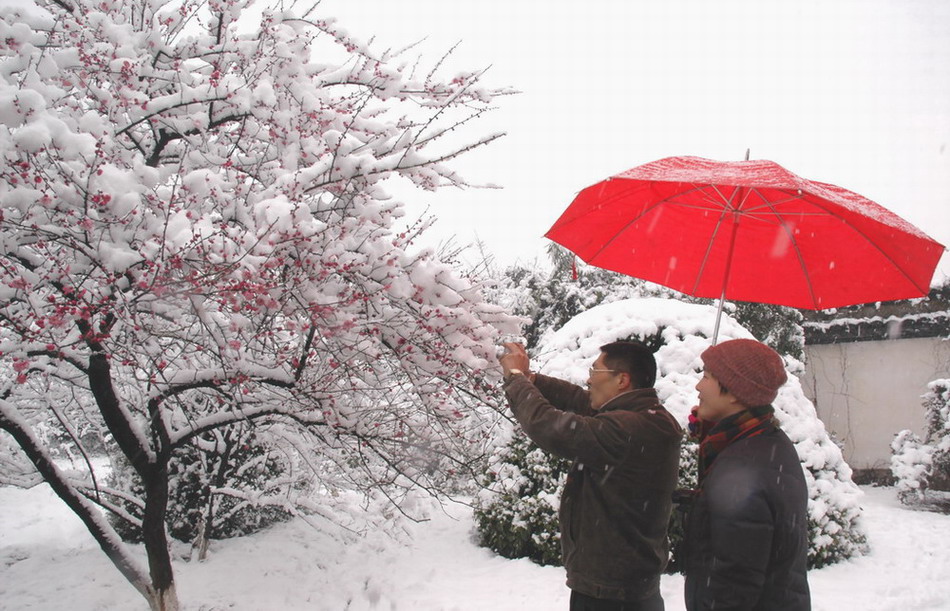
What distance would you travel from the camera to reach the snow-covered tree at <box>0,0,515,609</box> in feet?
7.07

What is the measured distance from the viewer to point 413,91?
323 cm

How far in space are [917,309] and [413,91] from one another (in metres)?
11.0

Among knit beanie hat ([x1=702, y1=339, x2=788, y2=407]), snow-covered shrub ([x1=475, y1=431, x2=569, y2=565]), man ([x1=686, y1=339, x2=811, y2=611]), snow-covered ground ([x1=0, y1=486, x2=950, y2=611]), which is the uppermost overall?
knit beanie hat ([x1=702, y1=339, x2=788, y2=407])

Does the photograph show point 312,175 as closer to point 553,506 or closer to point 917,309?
point 553,506

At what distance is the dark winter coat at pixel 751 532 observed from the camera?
179 centimetres

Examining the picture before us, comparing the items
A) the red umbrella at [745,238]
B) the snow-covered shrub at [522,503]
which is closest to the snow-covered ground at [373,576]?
the snow-covered shrub at [522,503]

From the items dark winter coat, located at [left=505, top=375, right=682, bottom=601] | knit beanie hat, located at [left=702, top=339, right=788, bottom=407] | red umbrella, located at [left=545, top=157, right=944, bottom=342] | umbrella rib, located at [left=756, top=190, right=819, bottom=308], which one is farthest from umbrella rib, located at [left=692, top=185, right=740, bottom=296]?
dark winter coat, located at [left=505, top=375, right=682, bottom=601]

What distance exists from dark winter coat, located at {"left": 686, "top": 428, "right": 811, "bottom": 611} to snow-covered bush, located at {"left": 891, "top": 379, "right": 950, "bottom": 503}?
806 cm

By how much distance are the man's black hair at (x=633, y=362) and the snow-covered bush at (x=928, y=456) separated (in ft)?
26.6

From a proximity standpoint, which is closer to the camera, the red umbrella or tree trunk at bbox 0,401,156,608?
the red umbrella

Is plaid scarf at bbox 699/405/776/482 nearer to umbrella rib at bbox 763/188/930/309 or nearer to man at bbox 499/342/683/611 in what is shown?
man at bbox 499/342/683/611

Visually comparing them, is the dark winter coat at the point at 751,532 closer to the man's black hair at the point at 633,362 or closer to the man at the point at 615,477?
the man at the point at 615,477

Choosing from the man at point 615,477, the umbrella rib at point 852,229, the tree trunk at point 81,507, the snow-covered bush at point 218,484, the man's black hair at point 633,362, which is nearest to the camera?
the man at point 615,477

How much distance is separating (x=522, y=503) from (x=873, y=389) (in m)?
8.95
